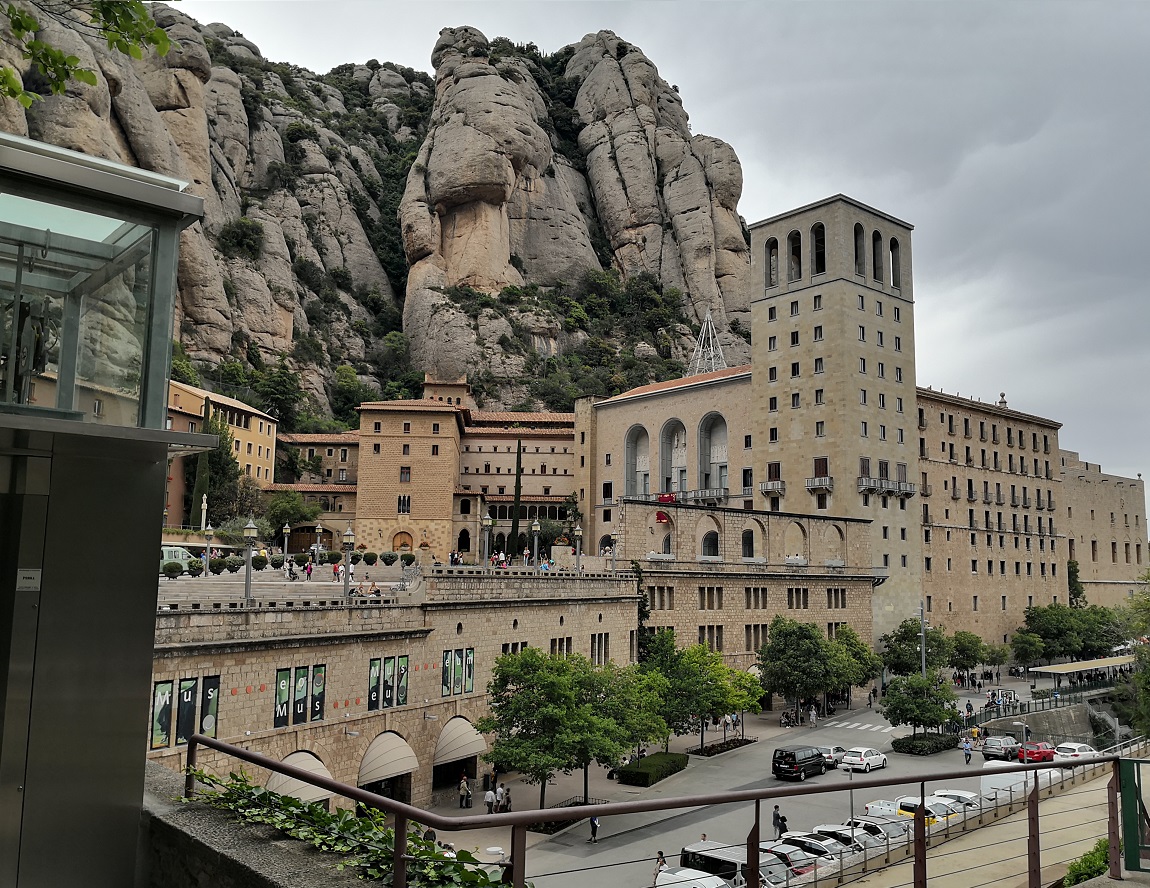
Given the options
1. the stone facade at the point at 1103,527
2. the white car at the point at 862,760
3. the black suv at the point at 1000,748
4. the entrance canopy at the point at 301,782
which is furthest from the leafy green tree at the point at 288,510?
the stone facade at the point at 1103,527

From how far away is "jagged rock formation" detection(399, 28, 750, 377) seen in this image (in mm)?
92312

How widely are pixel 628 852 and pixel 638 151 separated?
332ft

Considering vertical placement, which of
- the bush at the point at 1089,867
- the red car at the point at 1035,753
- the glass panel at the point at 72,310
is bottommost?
the red car at the point at 1035,753

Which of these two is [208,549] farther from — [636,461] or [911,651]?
[636,461]

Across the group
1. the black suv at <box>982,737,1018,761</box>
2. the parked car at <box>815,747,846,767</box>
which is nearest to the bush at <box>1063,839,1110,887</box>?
the parked car at <box>815,747,846,767</box>

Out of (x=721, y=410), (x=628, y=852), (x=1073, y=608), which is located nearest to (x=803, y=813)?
(x=628, y=852)

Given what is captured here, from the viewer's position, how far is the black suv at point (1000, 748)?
33.8 metres

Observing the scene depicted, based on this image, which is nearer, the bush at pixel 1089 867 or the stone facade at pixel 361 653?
the bush at pixel 1089 867

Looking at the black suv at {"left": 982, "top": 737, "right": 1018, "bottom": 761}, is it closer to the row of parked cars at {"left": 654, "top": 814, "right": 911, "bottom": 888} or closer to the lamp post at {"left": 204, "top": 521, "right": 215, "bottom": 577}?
the row of parked cars at {"left": 654, "top": 814, "right": 911, "bottom": 888}

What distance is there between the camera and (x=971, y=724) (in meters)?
40.2

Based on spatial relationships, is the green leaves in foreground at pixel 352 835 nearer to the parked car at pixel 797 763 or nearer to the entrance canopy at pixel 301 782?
the entrance canopy at pixel 301 782

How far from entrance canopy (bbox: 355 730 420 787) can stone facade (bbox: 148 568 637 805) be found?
166 millimetres

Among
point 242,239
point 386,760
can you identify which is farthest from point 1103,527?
point 242,239

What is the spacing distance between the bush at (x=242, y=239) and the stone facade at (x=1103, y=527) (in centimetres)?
7427
